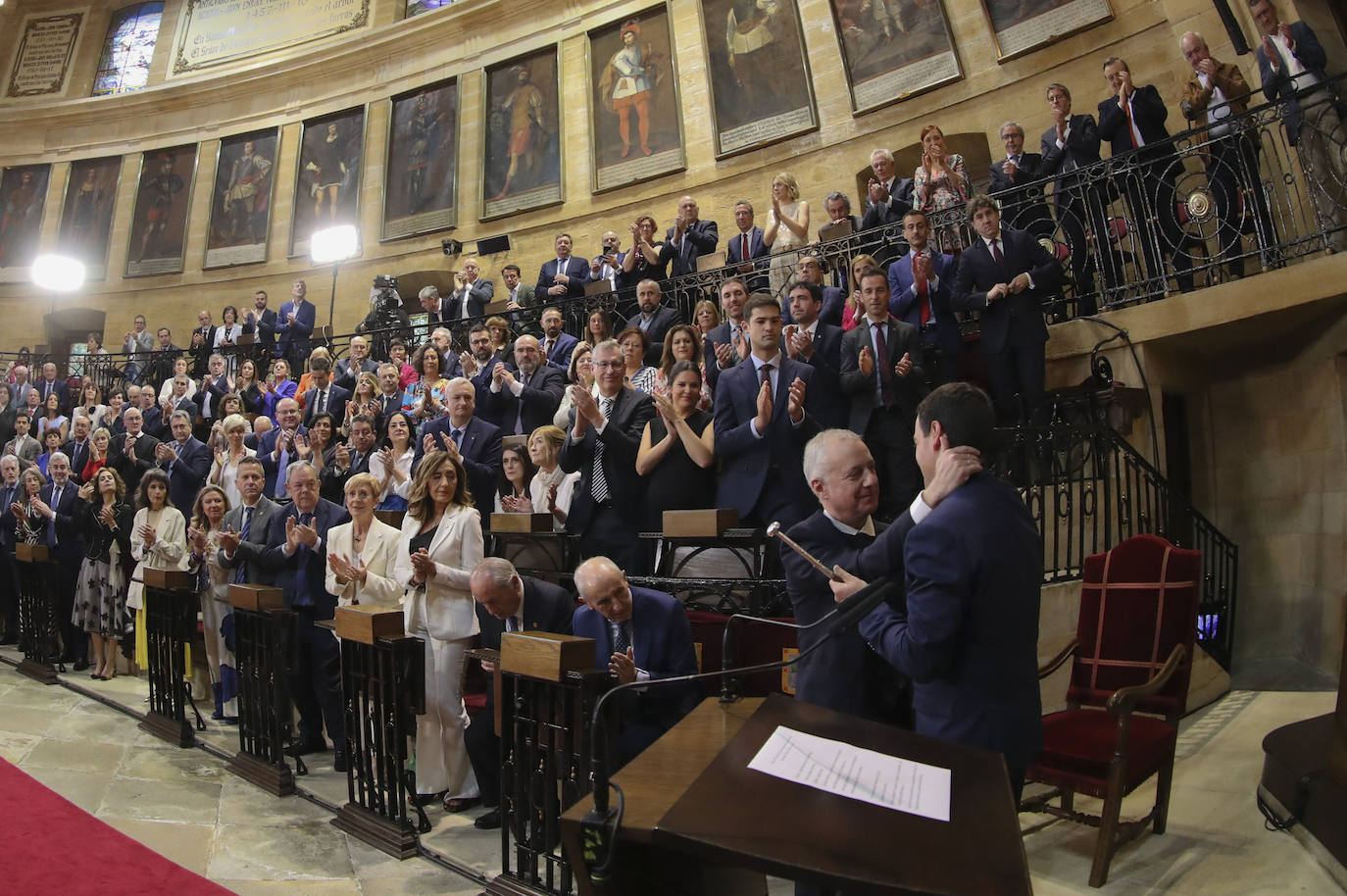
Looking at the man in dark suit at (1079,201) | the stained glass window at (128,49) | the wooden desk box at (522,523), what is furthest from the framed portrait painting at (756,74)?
the stained glass window at (128,49)

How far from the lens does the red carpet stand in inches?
111

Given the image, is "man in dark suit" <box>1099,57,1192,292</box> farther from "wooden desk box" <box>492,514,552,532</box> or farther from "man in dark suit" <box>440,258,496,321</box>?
"man in dark suit" <box>440,258,496,321</box>

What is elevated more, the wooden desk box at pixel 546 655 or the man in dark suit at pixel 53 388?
the man in dark suit at pixel 53 388

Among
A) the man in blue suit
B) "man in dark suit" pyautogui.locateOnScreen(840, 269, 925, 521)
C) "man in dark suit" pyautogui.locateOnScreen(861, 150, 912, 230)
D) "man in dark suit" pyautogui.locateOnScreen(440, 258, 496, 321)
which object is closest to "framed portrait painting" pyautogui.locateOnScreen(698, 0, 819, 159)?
"man in dark suit" pyautogui.locateOnScreen(440, 258, 496, 321)

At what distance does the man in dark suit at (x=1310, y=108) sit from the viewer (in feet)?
18.5

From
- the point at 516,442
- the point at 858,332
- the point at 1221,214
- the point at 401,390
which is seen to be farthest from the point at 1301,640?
the point at 401,390

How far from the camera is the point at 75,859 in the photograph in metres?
3.05

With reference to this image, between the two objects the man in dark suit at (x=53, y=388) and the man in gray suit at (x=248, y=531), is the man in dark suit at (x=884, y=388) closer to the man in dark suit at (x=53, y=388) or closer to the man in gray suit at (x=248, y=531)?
the man in gray suit at (x=248, y=531)

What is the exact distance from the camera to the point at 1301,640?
581 cm

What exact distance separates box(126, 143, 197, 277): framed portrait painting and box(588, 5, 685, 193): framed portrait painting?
8.86 metres

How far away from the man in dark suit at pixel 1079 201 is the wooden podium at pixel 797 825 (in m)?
5.61

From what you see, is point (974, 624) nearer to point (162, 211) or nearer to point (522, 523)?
Result: point (522, 523)

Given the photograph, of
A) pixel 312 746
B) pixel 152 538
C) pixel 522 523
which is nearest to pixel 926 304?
pixel 522 523

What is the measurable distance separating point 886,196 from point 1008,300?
7.29 feet
